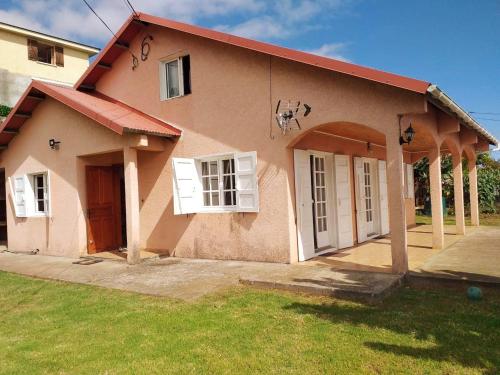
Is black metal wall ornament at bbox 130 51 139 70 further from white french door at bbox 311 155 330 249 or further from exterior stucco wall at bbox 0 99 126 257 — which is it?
white french door at bbox 311 155 330 249

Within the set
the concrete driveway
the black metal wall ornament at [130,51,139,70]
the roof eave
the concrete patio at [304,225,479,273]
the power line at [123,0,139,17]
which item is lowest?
the concrete driveway

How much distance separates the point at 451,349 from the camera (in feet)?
12.9

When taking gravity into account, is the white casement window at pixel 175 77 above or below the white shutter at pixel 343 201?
above

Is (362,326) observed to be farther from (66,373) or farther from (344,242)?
(344,242)

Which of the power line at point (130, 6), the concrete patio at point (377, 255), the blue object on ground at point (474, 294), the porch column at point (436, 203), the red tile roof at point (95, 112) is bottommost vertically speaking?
the blue object on ground at point (474, 294)

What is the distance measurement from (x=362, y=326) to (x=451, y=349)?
3.13ft

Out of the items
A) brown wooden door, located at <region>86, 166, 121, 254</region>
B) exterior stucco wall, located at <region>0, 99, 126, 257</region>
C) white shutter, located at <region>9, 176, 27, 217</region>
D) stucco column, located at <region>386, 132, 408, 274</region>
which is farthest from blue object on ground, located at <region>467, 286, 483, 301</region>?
white shutter, located at <region>9, 176, 27, 217</region>

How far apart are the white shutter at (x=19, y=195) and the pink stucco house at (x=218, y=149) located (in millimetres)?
43

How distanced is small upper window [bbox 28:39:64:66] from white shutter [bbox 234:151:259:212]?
2057 cm

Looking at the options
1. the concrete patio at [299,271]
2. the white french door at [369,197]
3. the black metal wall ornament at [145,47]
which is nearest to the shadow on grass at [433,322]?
the concrete patio at [299,271]

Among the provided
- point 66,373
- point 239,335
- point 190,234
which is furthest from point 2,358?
point 190,234

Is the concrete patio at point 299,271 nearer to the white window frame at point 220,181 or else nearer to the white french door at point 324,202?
the white french door at point 324,202

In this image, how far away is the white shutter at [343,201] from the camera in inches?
382

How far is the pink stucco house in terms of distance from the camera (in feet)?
24.0
